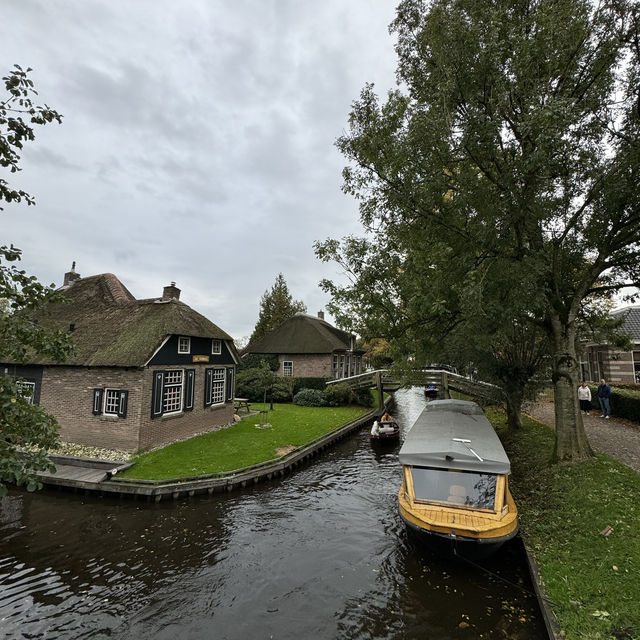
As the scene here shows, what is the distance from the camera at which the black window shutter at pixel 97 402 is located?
17.0m

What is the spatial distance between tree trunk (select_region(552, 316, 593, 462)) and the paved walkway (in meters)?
1.73

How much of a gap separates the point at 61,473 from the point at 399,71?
821 inches

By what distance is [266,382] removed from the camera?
31141mm

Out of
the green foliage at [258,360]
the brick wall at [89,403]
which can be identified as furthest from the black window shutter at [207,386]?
the green foliage at [258,360]

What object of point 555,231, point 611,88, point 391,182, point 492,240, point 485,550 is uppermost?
point 611,88

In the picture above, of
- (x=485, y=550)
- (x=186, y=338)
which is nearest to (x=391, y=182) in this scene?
(x=485, y=550)

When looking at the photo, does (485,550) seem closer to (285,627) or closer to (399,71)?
(285,627)

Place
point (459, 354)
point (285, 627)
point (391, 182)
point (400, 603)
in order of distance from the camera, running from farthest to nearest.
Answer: point (459, 354) < point (391, 182) < point (400, 603) < point (285, 627)

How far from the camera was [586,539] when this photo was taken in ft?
26.8

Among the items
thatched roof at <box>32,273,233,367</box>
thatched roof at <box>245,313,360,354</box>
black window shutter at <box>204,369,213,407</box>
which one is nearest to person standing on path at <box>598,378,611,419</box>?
thatched roof at <box>245,313,360,354</box>

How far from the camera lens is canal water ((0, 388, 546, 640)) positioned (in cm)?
719

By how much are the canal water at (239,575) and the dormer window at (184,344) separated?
7.71 metres

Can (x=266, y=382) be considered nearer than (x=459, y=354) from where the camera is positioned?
No

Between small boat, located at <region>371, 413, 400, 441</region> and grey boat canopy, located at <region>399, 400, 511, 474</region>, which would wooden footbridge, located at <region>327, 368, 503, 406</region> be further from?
grey boat canopy, located at <region>399, 400, 511, 474</region>
